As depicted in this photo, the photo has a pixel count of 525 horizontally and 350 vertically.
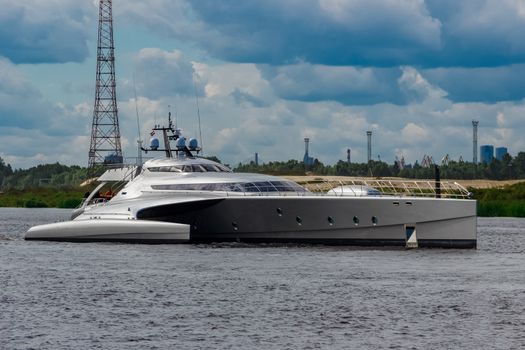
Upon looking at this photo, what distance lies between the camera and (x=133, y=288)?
158 ft

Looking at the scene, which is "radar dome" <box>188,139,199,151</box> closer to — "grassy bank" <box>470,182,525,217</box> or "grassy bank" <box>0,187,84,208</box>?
"grassy bank" <box>470,182,525,217</box>

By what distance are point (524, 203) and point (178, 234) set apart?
223 ft

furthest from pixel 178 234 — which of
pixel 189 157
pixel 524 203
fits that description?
pixel 524 203

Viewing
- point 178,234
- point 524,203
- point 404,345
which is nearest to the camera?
point 404,345

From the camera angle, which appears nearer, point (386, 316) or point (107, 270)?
point (386, 316)

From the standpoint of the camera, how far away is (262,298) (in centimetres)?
4488

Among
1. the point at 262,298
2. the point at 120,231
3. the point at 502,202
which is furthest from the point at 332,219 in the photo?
the point at 502,202

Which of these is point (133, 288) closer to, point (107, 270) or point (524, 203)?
point (107, 270)

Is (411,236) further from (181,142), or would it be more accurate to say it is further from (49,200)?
(49,200)

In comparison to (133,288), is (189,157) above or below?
above

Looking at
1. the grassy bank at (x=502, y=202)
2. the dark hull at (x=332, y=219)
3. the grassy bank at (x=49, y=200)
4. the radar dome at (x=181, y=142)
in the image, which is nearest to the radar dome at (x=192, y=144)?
the radar dome at (x=181, y=142)

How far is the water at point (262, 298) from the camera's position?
35969mm

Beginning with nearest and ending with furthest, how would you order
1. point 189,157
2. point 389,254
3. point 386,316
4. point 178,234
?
1. point 386,316
2. point 389,254
3. point 178,234
4. point 189,157

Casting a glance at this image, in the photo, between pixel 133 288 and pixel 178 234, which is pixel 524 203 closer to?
pixel 178 234
